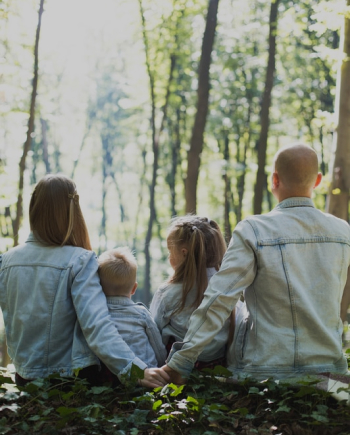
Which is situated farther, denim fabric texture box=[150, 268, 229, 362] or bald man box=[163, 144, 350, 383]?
denim fabric texture box=[150, 268, 229, 362]

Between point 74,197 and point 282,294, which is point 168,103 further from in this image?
point 282,294

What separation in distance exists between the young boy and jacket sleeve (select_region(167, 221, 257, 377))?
492mm

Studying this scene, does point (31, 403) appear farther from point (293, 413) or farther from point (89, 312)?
Answer: point (293, 413)

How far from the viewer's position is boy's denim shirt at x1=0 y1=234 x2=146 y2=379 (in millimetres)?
3729

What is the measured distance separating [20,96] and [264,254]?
952 centimetres

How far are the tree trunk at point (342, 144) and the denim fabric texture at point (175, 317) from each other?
9.19 feet

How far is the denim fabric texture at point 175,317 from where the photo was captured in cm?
387

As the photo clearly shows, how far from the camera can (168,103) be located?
18812 millimetres

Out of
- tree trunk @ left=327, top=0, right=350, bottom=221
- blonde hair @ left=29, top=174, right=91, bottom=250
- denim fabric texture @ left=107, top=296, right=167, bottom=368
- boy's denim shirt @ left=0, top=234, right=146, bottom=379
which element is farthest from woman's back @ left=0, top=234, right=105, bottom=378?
tree trunk @ left=327, top=0, right=350, bottom=221

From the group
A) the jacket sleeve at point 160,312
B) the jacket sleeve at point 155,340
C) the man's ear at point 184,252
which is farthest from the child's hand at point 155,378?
the man's ear at point 184,252

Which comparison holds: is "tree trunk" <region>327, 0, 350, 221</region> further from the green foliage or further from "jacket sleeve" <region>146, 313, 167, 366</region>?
the green foliage

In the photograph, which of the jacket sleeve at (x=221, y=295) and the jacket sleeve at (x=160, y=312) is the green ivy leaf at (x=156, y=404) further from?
the jacket sleeve at (x=160, y=312)

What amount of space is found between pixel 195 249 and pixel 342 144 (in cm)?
306

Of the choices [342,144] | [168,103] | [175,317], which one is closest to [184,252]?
[175,317]
